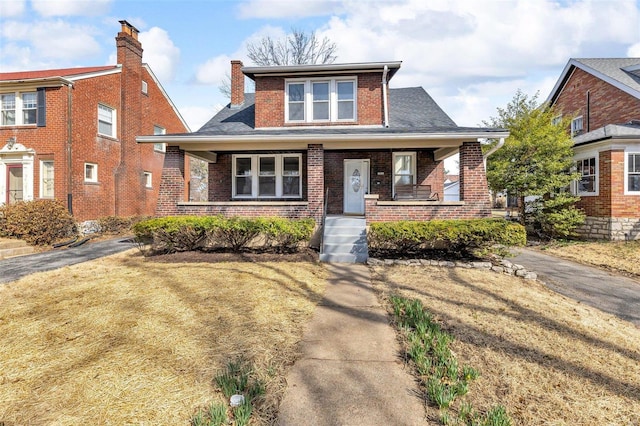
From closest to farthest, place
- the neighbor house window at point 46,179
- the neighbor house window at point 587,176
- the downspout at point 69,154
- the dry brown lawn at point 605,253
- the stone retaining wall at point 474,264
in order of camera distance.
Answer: the stone retaining wall at point 474,264, the dry brown lawn at point 605,253, the neighbor house window at point 587,176, the downspout at point 69,154, the neighbor house window at point 46,179

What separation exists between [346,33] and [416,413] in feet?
78.5

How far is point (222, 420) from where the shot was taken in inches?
94.3

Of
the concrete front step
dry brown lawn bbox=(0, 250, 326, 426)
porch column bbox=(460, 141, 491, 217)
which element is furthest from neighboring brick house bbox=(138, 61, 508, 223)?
dry brown lawn bbox=(0, 250, 326, 426)

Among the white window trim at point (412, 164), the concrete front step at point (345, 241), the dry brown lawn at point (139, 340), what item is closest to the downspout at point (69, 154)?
the dry brown lawn at point (139, 340)

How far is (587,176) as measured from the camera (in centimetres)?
1295

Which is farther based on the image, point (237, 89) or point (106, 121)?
point (106, 121)

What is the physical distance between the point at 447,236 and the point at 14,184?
53.8ft

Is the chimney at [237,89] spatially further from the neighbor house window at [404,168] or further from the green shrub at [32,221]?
the green shrub at [32,221]

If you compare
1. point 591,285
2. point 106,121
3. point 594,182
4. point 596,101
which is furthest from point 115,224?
point 596,101

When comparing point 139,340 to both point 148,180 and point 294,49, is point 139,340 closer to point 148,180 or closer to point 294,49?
point 148,180

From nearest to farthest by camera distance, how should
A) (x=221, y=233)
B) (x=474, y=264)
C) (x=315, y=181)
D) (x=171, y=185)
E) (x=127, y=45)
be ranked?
(x=474, y=264), (x=221, y=233), (x=315, y=181), (x=171, y=185), (x=127, y=45)

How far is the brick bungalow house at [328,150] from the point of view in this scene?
9.51 m

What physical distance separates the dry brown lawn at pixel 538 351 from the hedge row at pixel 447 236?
5.46ft

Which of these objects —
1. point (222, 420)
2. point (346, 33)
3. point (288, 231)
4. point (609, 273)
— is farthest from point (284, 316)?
point (346, 33)
